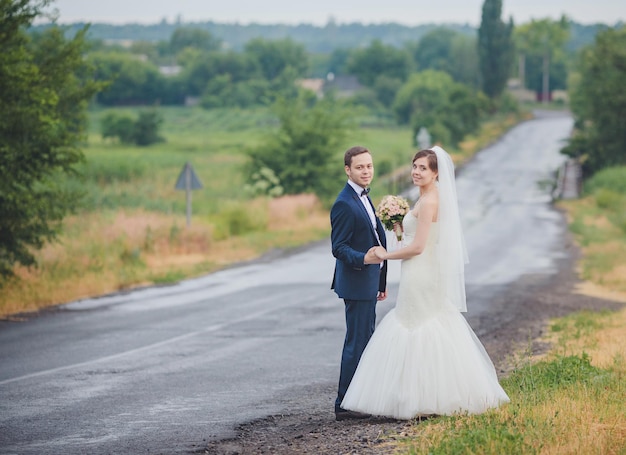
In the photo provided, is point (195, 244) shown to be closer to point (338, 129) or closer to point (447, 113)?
point (338, 129)

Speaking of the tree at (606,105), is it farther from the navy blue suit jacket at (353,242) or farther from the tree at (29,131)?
the navy blue suit jacket at (353,242)

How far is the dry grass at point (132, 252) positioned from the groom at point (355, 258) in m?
11.0

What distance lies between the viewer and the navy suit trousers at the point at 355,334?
8.91 meters

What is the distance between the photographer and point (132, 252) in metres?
26.5

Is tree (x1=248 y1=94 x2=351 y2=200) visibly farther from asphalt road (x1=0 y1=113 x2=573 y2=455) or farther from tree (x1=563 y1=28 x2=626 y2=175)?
tree (x1=563 y1=28 x2=626 y2=175)

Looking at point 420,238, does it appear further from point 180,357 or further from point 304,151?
point 304,151

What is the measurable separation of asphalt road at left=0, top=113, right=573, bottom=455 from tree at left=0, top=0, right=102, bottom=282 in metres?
1.70

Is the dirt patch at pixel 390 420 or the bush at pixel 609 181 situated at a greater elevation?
the dirt patch at pixel 390 420

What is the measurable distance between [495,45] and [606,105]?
51.2 m

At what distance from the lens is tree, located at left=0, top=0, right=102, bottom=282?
18516 mm

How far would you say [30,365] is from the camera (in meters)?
12.8

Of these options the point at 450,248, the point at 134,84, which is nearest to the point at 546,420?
the point at 450,248

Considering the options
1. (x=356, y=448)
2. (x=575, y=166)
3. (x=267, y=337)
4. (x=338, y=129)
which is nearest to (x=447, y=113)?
(x=575, y=166)

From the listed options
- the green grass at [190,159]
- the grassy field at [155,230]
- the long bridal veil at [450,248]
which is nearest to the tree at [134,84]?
the green grass at [190,159]
